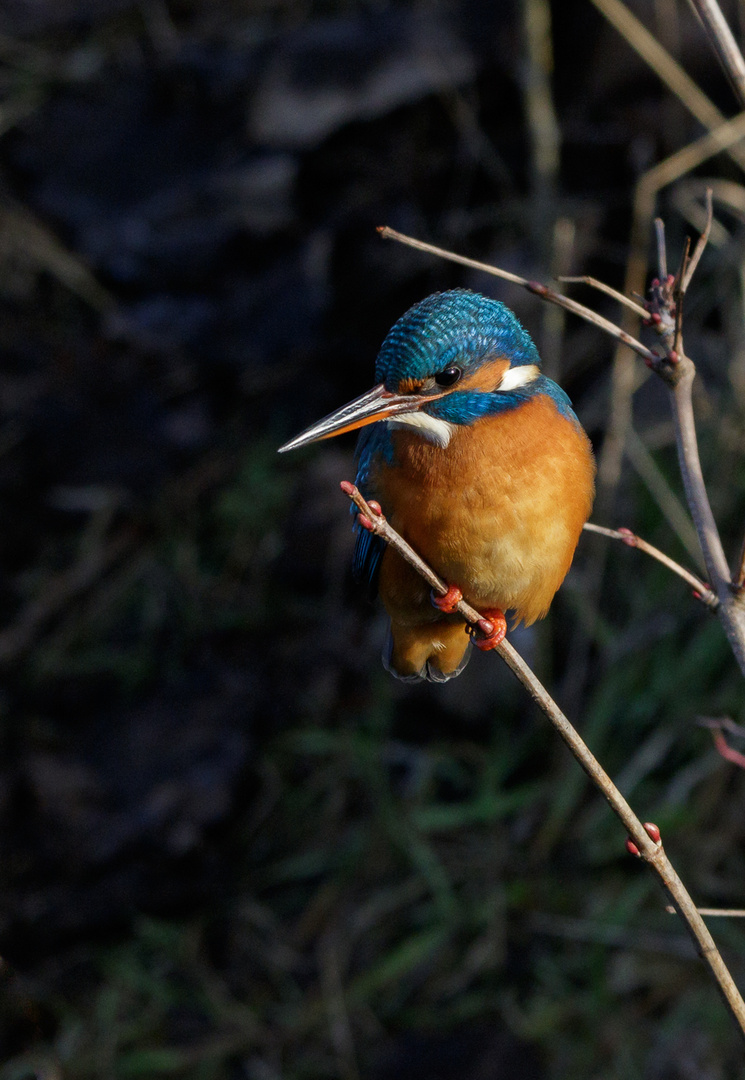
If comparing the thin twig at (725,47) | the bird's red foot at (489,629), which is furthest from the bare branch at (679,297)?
the bird's red foot at (489,629)

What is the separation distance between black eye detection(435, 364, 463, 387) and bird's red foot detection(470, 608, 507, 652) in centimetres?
36

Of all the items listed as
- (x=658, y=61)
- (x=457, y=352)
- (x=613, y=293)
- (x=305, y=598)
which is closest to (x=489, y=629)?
(x=457, y=352)

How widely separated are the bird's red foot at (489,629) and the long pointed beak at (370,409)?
344 mm

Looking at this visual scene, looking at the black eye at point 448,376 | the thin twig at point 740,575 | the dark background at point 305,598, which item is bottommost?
the dark background at point 305,598

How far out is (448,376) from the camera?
161 centimetres

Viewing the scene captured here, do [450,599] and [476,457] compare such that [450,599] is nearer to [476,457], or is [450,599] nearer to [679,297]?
[476,457]

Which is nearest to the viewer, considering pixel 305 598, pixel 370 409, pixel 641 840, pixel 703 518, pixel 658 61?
pixel 641 840

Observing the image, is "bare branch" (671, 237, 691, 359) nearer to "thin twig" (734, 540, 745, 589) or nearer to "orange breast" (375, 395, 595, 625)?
"thin twig" (734, 540, 745, 589)

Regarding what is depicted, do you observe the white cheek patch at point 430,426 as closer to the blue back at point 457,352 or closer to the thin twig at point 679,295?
the blue back at point 457,352

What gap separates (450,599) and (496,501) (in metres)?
0.17

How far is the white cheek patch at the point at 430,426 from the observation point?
5.32 ft

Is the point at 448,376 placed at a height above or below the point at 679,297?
below

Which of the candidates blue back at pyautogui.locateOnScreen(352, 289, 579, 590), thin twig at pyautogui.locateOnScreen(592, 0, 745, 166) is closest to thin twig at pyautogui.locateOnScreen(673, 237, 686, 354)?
blue back at pyautogui.locateOnScreen(352, 289, 579, 590)

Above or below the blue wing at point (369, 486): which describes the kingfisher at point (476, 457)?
above
